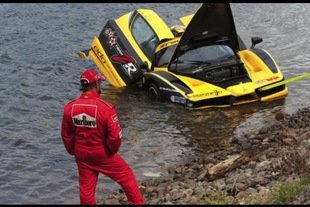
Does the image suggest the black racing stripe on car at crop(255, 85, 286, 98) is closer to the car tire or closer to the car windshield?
the car windshield

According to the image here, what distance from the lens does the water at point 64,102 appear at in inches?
397

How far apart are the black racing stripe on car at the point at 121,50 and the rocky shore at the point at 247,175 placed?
12.0 ft

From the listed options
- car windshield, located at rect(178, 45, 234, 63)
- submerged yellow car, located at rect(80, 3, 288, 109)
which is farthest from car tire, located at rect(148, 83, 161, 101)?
car windshield, located at rect(178, 45, 234, 63)

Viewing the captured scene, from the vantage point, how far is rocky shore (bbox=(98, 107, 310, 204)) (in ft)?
23.7

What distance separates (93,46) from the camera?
1522cm

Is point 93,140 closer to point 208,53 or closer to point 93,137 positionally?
point 93,137

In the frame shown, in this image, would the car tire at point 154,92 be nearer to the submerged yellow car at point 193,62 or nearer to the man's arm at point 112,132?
the submerged yellow car at point 193,62

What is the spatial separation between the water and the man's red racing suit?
1.96 meters

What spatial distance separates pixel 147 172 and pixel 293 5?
1620 centimetres

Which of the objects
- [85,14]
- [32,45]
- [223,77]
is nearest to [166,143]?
[223,77]

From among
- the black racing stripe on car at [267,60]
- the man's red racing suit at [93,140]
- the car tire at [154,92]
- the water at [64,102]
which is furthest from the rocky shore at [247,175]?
the car tire at [154,92]

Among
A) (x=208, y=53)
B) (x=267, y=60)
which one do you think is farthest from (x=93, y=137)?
(x=267, y=60)

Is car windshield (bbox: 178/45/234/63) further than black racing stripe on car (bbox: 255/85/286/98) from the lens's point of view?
Yes

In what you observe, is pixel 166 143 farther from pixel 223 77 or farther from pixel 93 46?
pixel 93 46
